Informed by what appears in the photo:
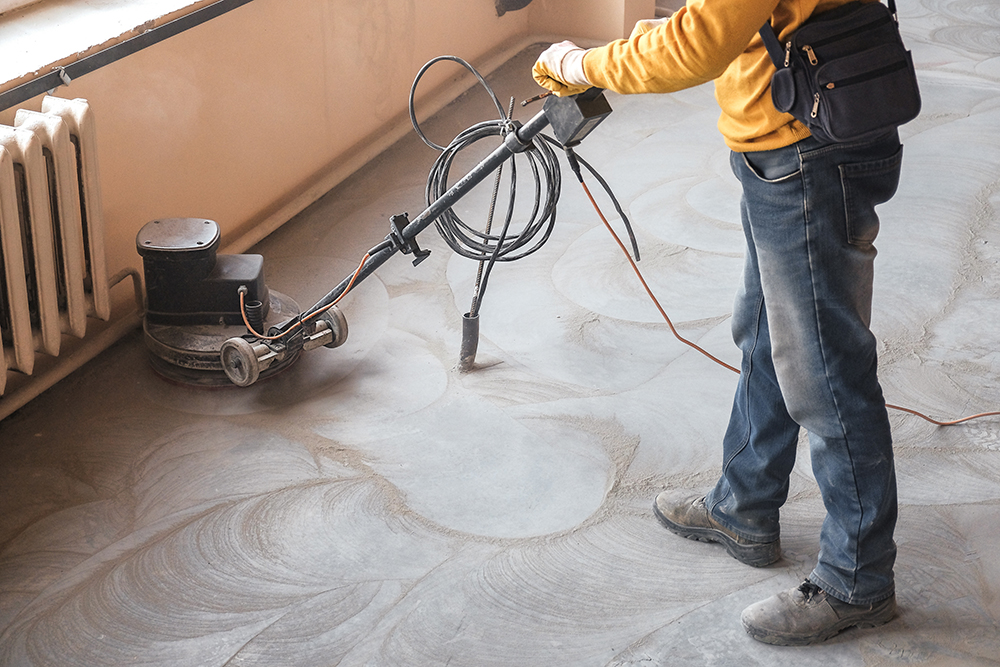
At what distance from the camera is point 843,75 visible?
1381mm

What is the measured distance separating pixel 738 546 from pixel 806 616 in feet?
0.76

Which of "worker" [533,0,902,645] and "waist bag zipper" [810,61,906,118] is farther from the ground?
→ "waist bag zipper" [810,61,906,118]

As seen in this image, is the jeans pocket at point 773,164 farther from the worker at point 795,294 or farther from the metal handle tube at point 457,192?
the metal handle tube at point 457,192

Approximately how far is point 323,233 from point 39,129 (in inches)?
46.5

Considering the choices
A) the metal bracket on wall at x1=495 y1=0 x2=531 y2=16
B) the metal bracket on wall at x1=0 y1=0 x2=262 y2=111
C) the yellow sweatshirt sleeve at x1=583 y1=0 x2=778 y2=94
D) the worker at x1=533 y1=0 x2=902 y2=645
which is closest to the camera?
the yellow sweatshirt sleeve at x1=583 y1=0 x2=778 y2=94

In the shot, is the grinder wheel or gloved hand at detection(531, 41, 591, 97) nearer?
gloved hand at detection(531, 41, 591, 97)

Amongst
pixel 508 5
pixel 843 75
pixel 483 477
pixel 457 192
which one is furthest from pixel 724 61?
pixel 508 5

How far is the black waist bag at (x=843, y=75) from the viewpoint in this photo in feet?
4.53

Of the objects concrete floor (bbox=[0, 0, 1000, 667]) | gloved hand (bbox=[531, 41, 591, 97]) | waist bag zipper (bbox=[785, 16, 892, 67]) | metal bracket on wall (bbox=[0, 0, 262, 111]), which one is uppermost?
waist bag zipper (bbox=[785, 16, 892, 67])

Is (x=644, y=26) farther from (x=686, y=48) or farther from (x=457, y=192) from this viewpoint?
(x=457, y=192)

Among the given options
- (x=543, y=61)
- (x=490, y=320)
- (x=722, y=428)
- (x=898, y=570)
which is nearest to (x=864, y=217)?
(x=543, y=61)

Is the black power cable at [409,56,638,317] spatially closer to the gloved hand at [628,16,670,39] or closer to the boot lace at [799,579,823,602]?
the gloved hand at [628,16,670,39]

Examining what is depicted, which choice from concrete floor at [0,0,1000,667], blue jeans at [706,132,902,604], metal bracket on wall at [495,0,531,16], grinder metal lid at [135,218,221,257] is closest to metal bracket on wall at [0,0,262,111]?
grinder metal lid at [135,218,221,257]

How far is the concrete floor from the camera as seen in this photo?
182 cm
